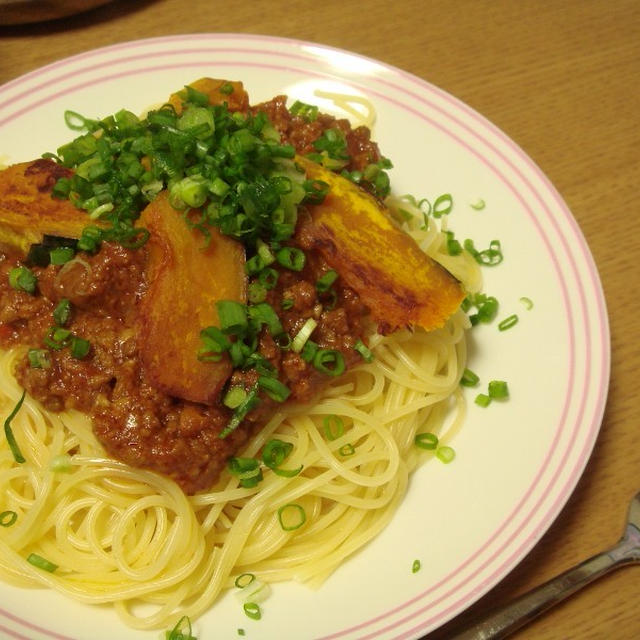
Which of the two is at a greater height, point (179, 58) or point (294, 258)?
point (179, 58)

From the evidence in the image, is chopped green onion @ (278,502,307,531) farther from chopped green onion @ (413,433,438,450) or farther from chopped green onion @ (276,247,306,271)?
chopped green onion @ (276,247,306,271)

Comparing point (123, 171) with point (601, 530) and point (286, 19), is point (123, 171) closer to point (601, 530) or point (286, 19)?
point (601, 530)

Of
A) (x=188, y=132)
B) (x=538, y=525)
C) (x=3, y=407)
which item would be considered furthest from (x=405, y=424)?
(x=3, y=407)

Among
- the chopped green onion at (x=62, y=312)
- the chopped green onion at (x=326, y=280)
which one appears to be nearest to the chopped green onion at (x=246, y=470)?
the chopped green onion at (x=326, y=280)

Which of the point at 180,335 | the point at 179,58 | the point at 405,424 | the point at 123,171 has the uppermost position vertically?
the point at 179,58

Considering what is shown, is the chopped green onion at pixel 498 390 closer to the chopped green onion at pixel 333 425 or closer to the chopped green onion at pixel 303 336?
the chopped green onion at pixel 333 425

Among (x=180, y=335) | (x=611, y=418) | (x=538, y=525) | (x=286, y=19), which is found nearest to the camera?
(x=180, y=335)

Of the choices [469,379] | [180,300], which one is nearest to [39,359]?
[180,300]
